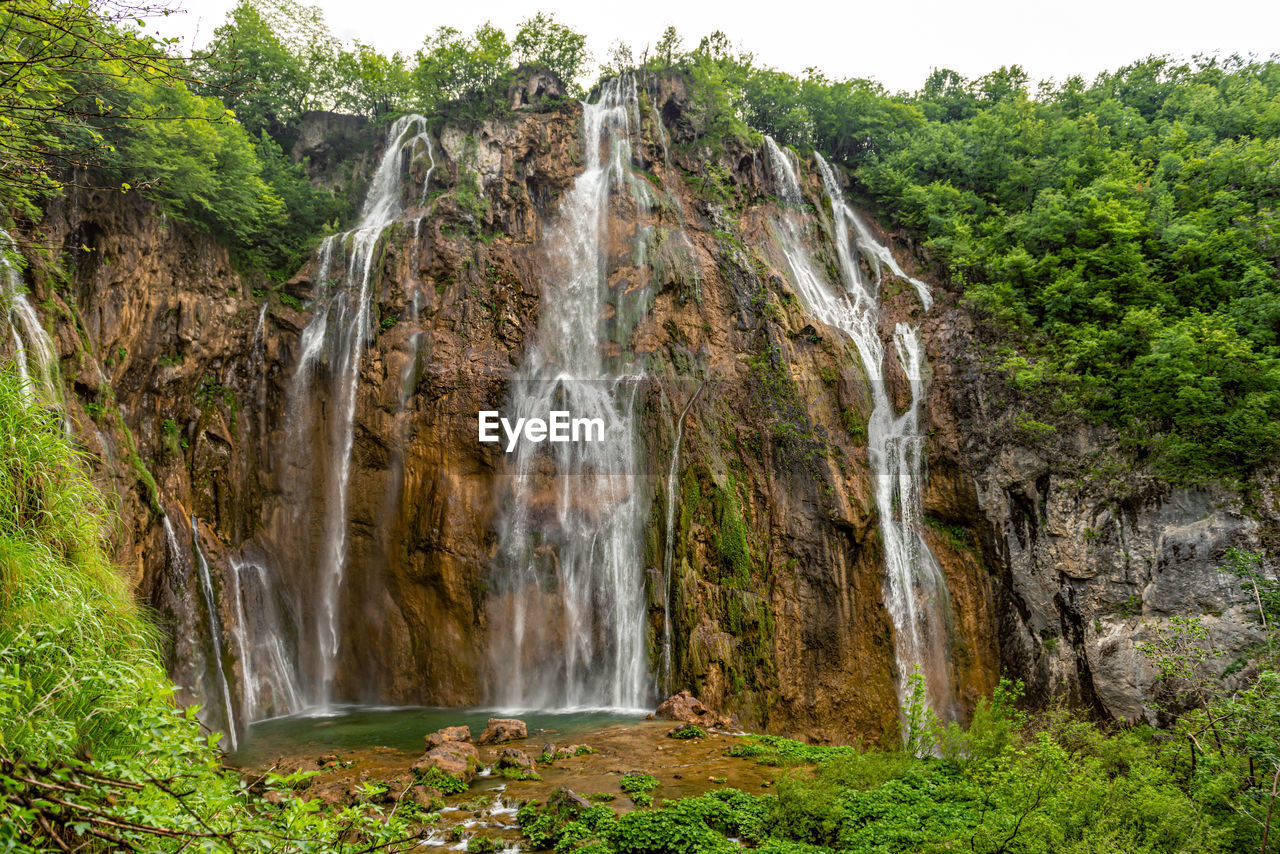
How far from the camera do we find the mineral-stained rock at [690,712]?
12.6 meters

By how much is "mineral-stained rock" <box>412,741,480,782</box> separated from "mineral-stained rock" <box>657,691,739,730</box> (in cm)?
399

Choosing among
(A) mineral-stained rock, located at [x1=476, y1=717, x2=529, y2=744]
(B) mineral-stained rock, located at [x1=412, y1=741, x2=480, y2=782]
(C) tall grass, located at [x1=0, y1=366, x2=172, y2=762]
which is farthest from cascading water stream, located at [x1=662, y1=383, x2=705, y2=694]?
(C) tall grass, located at [x1=0, y1=366, x2=172, y2=762]

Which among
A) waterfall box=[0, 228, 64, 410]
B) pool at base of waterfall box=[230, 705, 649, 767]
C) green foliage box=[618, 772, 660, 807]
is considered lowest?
pool at base of waterfall box=[230, 705, 649, 767]

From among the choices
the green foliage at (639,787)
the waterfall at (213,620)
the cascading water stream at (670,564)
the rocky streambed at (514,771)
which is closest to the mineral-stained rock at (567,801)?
the rocky streambed at (514,771)

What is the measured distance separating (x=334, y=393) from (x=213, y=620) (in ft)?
20.4

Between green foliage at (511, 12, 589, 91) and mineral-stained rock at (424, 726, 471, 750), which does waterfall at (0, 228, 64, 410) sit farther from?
green foliage at (511, 12, 589, 91)

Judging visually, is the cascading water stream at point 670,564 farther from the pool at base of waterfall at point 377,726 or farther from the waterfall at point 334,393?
the waterfall at point 334,393

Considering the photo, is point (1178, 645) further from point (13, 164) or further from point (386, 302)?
point (386, 302)

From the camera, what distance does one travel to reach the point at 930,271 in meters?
21.3

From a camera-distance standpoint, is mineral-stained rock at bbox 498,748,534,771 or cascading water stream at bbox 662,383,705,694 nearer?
mineral-stained rock at bbox 498,748,534,771

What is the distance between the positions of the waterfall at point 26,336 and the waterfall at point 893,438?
14.8m

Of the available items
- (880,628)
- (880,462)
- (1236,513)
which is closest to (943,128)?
(880,462)

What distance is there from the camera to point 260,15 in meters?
26.0

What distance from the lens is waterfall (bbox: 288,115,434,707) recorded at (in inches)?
649
